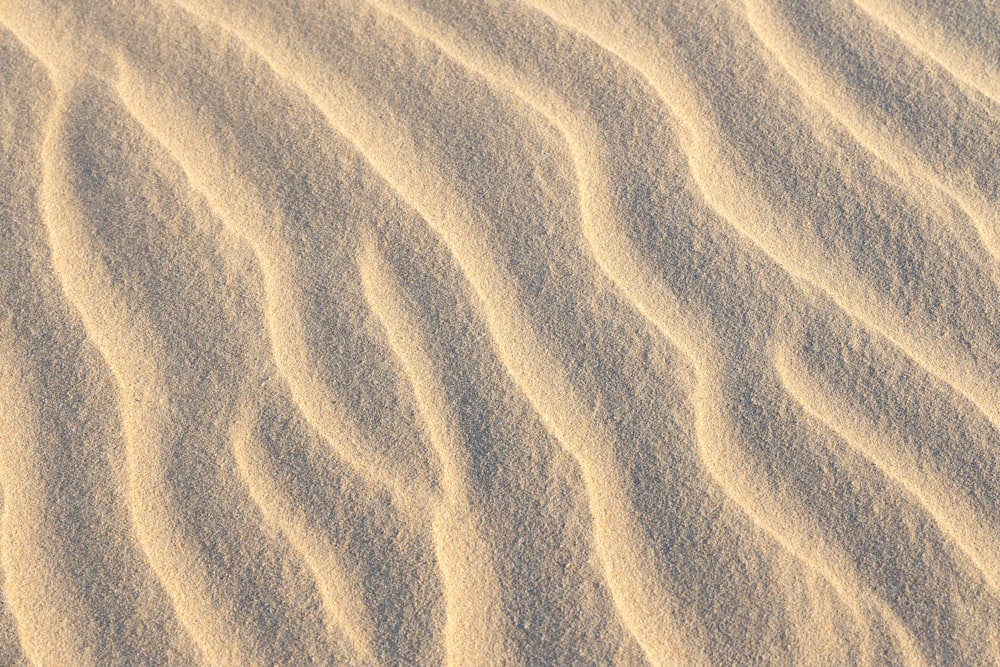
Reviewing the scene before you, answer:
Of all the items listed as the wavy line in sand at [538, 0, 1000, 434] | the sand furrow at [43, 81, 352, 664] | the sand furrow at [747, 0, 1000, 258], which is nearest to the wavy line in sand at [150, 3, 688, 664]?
the sand furrow at [43, 81, 352, 664]

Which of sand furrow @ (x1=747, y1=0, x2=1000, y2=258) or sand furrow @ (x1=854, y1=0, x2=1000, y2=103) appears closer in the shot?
sand furrow @ (x1=747, y1=0, x2=1000, y2=258)

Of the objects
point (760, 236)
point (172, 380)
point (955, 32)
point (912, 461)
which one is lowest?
point (912, 461)

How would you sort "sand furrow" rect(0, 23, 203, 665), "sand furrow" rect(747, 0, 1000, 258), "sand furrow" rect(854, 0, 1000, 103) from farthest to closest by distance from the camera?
1. "sand furrow" rect(854, 0, 1000, 103)
2. "sand furrow" rect(747, 0, 1000, 258)
3. "sand furrow" rect(0, 23, 203, 665)

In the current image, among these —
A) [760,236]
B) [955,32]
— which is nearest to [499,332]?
[760,236]

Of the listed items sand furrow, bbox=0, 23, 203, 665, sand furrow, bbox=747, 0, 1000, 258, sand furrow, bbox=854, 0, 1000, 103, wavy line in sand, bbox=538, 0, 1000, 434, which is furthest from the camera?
sand furrow, bbox=854, 0, 1000, 103

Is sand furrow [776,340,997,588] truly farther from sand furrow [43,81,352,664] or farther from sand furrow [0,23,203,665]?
sand furrow [0,23,203,665]

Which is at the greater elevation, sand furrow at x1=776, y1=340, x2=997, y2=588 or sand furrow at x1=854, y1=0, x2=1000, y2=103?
sand furrow at x1=854, y1=0, x2=1000, y2=103

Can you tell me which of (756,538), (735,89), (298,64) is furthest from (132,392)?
(735,89)

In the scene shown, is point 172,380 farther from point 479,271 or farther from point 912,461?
point 912,461

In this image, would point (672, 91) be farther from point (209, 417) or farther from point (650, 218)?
point (209, 417)
